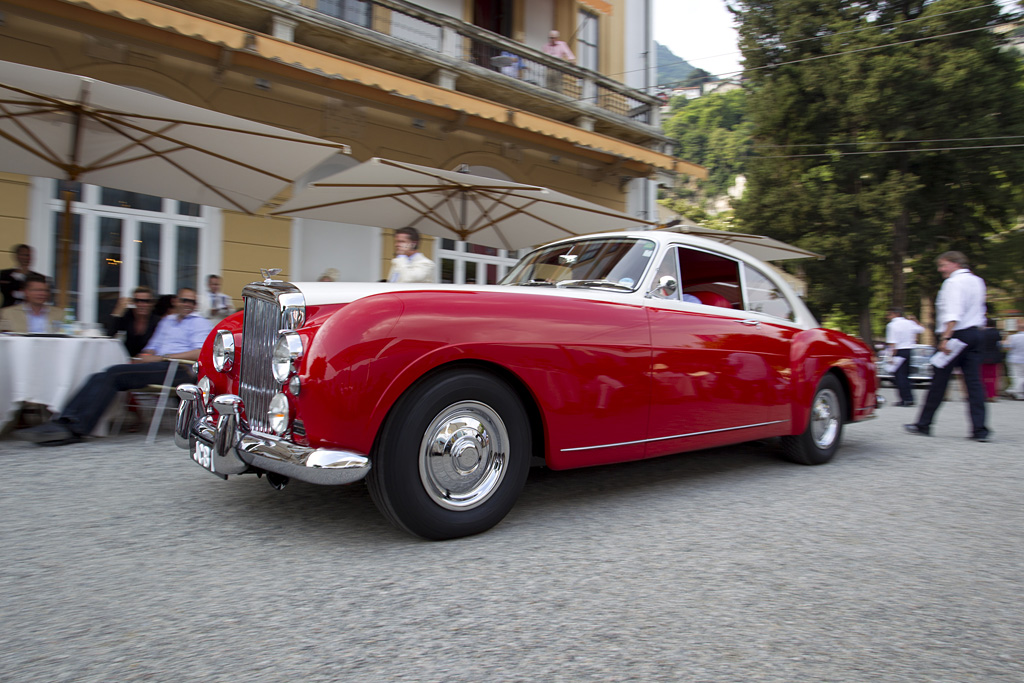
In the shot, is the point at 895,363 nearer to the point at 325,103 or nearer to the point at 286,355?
the point at 325,103

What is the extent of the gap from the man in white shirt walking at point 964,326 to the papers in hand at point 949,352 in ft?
0.04

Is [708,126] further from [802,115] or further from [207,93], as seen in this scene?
[207,93]

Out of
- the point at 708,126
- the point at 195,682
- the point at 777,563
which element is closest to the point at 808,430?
the point at 777,563

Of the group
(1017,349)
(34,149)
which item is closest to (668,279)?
(34,149)

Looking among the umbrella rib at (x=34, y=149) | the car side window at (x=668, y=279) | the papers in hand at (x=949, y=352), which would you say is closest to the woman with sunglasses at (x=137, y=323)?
the umbrella rib at (x=34, y=149)

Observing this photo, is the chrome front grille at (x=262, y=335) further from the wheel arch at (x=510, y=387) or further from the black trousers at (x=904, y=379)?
the black trousers at (x=904, y=379)

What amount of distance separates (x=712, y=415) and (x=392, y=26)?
34.7 feet

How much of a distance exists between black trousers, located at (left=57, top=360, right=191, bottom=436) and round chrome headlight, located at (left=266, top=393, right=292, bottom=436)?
319 centimetres

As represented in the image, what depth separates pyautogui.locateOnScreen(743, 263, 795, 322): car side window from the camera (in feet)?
15.1

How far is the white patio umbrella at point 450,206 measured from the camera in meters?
7.04

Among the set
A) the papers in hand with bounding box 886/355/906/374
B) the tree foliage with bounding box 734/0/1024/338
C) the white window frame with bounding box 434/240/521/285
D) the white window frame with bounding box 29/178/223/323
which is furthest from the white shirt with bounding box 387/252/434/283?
the tree foliage with bounding box 734/0/1024/338

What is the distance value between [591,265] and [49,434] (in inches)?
162

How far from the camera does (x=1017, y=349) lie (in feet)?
45.2

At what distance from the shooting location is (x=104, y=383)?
5215mm
